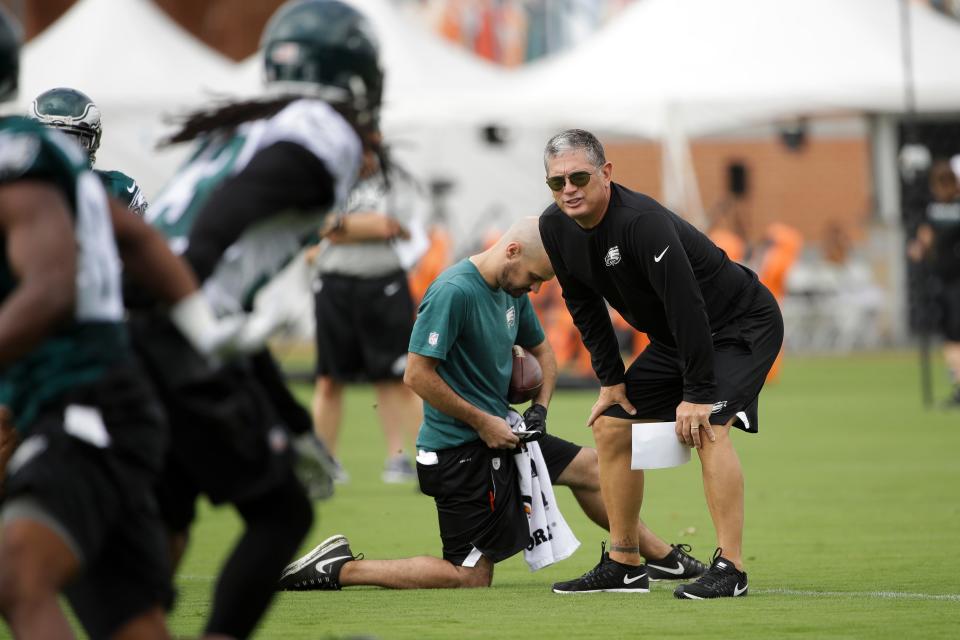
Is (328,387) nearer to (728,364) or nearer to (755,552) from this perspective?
(755,552)

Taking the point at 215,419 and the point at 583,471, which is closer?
the point at 215,419

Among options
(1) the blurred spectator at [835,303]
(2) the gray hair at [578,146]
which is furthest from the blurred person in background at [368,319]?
(1) the blurred spectator at [835,303]

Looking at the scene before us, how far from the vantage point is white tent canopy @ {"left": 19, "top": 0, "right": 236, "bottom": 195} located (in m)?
24.6

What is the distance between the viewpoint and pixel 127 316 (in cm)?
450

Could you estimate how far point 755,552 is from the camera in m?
8.17

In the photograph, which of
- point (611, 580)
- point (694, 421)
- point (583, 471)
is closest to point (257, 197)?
point (694, 421)

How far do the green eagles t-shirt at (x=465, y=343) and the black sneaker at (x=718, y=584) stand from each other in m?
1.21

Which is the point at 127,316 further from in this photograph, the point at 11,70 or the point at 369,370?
the point at 369,370

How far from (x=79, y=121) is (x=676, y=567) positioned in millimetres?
3150

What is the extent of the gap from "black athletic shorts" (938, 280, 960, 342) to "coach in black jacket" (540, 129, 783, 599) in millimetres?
10626

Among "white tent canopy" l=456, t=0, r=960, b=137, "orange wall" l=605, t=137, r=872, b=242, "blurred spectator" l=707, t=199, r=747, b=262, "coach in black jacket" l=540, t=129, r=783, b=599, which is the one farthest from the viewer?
"orange wall" l=605, t=137, r=872, b=242

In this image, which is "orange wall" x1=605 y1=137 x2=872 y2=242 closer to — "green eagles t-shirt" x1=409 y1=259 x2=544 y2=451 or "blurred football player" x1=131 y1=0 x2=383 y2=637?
"green eagles t-shirt" x1=409 y1=259 x2=544 y2=451

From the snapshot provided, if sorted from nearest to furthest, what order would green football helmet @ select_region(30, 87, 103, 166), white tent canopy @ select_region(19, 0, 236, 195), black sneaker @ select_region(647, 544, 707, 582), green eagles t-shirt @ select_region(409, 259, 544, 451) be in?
green football helmet @ select_region(30, 87, 103, 166)
green eagles t-shirt @ select_region(409, 259, 544, 451)
black sneaker @ select_region(647, 544, 707, 582)
white tent canopy @ select_region(19, 0, 236, 195)

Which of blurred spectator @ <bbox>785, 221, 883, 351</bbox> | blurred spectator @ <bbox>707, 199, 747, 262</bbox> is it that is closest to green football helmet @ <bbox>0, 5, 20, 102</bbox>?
blurred spectator @ <bbox>707, 199, 747, 262</bbox>
